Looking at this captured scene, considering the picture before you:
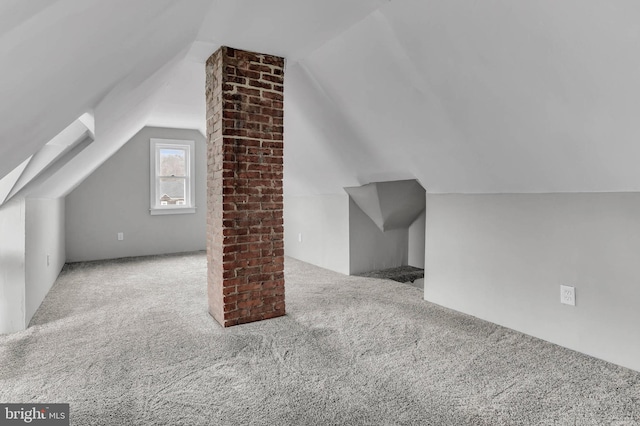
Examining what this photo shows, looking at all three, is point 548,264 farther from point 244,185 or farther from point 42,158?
point 42,158

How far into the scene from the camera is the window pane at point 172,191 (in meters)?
6.50

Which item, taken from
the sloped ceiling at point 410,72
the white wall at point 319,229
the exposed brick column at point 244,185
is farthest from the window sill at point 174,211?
the exposed brick column at point 244,185

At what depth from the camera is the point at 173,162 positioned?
655 cm

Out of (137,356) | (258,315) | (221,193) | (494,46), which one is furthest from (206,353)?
(494,46)

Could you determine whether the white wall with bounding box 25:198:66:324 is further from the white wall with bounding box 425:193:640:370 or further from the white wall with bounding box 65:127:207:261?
the white wall with bounding box 425:193:640:370

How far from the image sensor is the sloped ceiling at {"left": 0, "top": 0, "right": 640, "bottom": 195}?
123cm

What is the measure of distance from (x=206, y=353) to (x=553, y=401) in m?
1.91

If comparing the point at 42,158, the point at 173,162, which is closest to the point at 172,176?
the point at 173,162

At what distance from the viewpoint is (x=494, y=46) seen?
202 centimetres

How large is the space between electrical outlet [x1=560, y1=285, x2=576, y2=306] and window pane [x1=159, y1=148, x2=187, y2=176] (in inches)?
228

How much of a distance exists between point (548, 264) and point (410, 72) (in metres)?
1.57

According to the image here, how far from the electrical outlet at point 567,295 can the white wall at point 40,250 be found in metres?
3.78

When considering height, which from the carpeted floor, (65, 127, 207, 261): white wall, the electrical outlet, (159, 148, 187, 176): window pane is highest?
(159, 148, 187, 176): window pane

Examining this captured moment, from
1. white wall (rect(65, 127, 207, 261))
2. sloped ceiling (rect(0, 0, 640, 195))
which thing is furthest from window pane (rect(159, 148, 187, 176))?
sloped ceiling (rect(0, 0, 640, 195))
